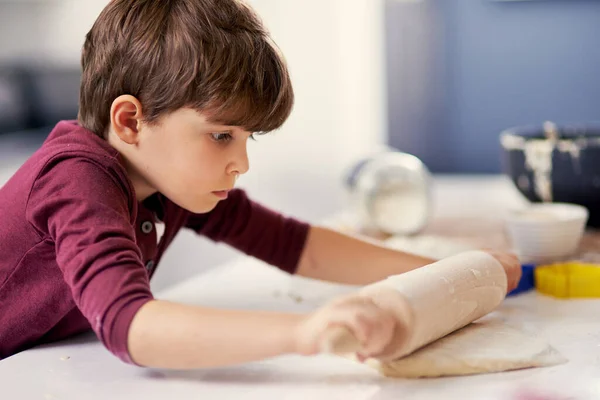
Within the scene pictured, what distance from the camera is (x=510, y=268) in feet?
2.99

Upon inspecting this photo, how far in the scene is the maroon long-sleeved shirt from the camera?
27.5 inches

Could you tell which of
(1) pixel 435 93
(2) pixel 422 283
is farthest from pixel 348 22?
(2) pixel 422 283

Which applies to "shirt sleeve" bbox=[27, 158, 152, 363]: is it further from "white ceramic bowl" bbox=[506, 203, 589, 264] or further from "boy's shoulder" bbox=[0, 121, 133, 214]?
"white ceramic bowl" bbox=[506, 203, 589, 264]

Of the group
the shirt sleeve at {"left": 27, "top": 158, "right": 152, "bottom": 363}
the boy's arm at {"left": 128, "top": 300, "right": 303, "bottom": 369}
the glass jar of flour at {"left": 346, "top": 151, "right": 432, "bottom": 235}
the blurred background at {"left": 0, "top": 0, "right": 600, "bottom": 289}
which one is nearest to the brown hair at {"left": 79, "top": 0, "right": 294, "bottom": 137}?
the shirt sleeve at {"left": 27, "top": 158, "right": 152, "bottom": 363}

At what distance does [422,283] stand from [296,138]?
1756 mm

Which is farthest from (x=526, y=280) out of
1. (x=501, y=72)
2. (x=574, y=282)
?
(x=501, y=72)

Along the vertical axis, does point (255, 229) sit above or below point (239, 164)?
below

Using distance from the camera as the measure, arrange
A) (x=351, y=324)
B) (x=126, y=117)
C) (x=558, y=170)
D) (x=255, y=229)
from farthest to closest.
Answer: (x=558, y=170) < (x=255, y=229) < (x=126, y=117) < (x=351, y=324)

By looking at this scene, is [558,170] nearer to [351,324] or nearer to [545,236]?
[545,236]

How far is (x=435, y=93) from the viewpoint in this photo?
90.5 inches

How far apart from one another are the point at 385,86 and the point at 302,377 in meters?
1.73

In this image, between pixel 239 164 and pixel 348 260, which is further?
pixel 348 260

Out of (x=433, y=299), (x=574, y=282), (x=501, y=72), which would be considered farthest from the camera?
(x=501, y=72)

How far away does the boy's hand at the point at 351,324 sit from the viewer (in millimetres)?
628
